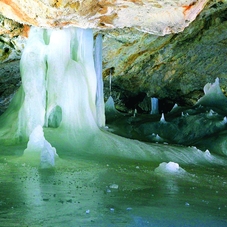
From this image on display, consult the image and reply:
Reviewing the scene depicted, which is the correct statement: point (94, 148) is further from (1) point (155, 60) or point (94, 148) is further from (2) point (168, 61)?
(2) point (168, 61)

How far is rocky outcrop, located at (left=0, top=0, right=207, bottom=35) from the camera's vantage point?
8.77 metres

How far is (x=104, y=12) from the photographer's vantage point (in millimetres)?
9344

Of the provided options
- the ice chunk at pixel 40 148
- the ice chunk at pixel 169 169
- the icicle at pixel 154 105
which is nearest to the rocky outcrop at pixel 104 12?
the ice chunk at pixel 40 148

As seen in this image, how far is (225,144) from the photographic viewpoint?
43.2ft

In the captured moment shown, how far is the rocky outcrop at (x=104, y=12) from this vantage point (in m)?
8.77

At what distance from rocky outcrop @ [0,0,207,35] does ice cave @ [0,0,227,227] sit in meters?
0.08

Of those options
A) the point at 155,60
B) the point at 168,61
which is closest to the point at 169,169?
the point at 155,60

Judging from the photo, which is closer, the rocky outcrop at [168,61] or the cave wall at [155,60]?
the cave wall at [155,60]

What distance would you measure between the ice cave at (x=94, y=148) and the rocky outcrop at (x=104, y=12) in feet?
0.25

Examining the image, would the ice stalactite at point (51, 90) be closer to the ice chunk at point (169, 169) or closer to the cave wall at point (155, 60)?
the cave wall at point (155, 60)

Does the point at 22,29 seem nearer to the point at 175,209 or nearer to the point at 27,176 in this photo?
the point at 27,176

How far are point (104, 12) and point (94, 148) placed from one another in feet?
10.7

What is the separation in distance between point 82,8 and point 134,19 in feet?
5.31

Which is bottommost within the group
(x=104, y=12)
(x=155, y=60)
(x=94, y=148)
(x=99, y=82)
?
(x=94, y=148)
